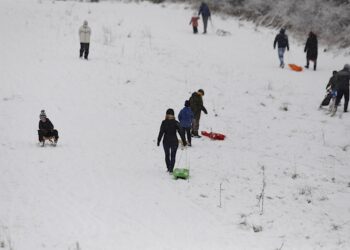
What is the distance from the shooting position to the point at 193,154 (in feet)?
52.4

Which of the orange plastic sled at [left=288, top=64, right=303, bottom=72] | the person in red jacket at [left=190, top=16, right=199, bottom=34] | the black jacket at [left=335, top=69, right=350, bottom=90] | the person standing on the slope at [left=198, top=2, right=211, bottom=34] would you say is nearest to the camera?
the black jacket at [left=335, top=69, right=350, bottom=90]

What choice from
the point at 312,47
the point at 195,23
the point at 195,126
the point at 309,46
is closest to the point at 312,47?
the point at 312,47

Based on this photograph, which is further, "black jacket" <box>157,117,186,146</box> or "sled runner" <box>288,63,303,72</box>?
"sled runner" <box>288,63,303,72</box>

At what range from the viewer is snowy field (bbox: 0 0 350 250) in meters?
10.9

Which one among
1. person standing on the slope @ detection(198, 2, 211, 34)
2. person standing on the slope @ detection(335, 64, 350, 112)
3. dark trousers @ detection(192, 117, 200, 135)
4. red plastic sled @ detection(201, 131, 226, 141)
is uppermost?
person standing on the slope @ detection(198, 2, 211, 34)

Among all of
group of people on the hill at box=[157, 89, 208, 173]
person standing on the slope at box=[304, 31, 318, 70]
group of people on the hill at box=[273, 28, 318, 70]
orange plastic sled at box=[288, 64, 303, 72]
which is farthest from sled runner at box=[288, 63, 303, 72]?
group of people on the hill at box=[157, 89, 208, 173]

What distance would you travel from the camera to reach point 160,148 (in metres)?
16.7

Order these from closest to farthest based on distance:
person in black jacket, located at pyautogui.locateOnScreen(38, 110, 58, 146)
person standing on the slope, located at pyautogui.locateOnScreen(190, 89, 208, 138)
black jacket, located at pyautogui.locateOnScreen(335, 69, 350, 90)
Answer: person in black jacket, located at pyautogui.locateOnScreen(38, 110, 58, 146), person standing on the slope, located at pyautogui.locateOnScreen(190, 89, 208, 138), black jacket, located at pyautogui.locateOnScreen(335, 69, 350, 90)

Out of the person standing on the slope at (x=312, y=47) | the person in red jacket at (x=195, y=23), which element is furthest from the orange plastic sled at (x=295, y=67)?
the person in red jacket at (x=195, y=23)

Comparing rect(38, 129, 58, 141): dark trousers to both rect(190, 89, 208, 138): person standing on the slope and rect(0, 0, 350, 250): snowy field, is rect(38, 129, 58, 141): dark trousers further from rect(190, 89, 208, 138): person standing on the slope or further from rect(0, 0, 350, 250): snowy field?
rect(190, 89, 208, 138): person standing on the slope

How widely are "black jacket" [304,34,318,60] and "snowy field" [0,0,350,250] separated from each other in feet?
2.87

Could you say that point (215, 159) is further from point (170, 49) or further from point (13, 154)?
point (170, 49)

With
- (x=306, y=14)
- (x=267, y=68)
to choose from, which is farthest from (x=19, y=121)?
(x=306, y=14)

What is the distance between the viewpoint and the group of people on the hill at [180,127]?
45.4 ft
